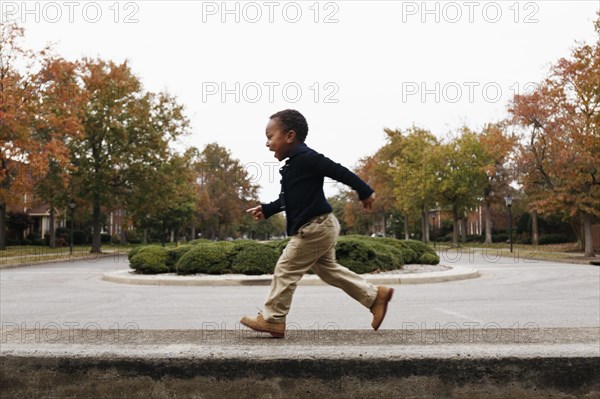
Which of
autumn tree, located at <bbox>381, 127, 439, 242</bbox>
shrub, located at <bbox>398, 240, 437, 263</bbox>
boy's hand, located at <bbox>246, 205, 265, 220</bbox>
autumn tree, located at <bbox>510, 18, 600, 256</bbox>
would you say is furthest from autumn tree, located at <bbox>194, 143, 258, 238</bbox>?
boy's hand, located at <bbox>246, 205, 265, 220</bbox>

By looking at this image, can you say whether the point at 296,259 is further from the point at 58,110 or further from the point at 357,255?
the point at 58,110

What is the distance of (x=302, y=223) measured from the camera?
3.76 m

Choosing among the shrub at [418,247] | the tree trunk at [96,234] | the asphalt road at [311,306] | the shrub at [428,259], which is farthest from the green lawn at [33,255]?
the shrub at [428,259]

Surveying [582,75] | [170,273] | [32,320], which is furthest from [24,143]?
[582,75]

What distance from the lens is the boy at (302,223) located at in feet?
12.0

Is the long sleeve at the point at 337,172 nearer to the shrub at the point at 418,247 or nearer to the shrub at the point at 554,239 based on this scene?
the shrub at the point at 418,247

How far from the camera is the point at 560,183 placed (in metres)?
28.8

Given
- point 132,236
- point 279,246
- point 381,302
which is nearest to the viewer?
point 381,302

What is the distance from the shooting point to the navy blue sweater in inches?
145

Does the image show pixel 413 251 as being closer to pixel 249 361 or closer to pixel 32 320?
pixel 32 320

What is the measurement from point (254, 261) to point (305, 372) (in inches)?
469

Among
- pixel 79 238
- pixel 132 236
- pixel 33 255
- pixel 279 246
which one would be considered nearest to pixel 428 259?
pixel 279 246

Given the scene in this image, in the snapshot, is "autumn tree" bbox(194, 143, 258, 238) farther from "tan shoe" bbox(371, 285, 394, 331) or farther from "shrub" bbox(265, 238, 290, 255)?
"tan shoe" bbox(371, 285, 394, 331)

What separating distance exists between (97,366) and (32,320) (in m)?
5.65
